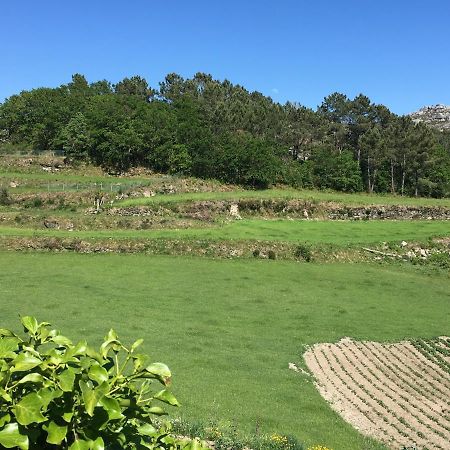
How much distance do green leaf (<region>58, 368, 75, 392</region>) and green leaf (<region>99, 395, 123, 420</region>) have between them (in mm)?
180

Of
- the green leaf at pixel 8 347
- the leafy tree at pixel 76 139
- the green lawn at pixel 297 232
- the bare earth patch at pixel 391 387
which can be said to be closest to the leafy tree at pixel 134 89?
the leafy tree at pixel 76 139

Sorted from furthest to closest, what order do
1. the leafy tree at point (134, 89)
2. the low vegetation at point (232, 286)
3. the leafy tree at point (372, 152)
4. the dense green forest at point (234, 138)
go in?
the leafy tree at point (134, 89), the leafy tree at point (372, 152), the dense green forest at point (234, 138), the low vegetation at point (232, 286)

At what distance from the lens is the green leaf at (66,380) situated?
7.65ft

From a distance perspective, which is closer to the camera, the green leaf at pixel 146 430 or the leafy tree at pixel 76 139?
the green leaf at pixel 146 430

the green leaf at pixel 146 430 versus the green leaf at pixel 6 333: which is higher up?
the green leaf at pixel 6 333

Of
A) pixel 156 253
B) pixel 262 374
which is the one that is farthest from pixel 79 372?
pixel 156 253

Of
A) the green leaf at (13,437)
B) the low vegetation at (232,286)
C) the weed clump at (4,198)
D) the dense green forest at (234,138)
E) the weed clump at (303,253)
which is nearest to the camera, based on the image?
the green leaf at (13,437)

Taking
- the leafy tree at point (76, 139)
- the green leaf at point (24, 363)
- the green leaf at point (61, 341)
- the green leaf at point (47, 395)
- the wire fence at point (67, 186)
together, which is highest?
the leafy tree at point (76, 139)

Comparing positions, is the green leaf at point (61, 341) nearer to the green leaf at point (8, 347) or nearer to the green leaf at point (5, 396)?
the green leaf at point (8, 347)

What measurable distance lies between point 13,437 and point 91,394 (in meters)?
0.41

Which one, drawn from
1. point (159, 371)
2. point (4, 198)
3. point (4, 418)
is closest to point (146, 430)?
point (159, 371)

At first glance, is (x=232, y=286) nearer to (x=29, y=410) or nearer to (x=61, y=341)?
(x=61, y=341)

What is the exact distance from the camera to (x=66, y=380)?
2.36m

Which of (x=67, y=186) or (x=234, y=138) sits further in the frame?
(x=234, y=138)
